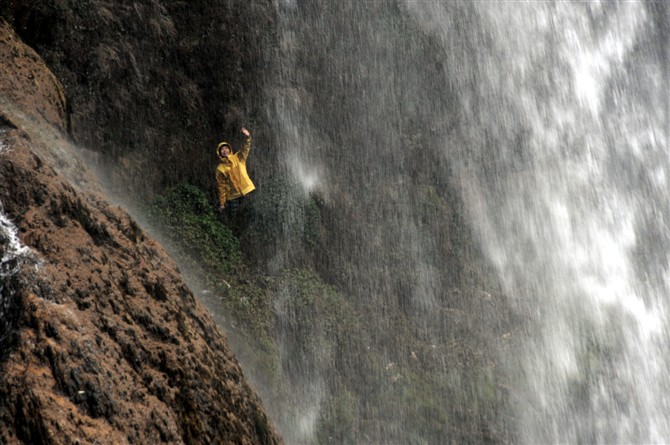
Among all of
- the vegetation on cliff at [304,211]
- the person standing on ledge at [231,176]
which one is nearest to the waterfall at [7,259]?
the vegetation on cliff at [304,211]

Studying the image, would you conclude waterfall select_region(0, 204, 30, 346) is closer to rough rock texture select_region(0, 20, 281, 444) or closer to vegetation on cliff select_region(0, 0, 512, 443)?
rough rock texture select_region(0, 20, 281, 444)

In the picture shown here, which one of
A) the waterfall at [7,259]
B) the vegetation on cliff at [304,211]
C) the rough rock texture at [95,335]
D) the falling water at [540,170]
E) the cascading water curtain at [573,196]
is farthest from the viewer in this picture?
the cascading water curtain at [573,196]

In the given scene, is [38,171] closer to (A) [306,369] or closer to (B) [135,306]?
(B) [135,306]

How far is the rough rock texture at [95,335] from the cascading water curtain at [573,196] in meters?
9.57

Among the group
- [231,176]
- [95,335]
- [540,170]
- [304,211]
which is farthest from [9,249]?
[540,170]

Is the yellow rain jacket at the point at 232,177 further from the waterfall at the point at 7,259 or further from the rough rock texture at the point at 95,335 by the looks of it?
the waterfall at the point at 7,259

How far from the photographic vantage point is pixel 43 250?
200 inches

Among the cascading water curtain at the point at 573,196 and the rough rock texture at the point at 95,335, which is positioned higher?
the rough rock texture at the point at 95,335

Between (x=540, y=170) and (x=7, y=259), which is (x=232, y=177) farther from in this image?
(x=540, y=170)

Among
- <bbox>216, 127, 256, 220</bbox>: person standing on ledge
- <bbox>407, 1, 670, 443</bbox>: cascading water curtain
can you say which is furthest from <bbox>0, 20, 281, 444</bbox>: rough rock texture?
<bbox>407, 1, 670, 443</bbox>: cascading water curtain

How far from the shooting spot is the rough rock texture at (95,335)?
14.5 ft

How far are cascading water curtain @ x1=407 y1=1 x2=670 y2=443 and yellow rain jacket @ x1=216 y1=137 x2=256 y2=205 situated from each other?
6359mm

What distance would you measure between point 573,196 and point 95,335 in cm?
1462

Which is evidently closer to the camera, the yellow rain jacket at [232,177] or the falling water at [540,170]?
the yellow rain jacket at [232,177]
